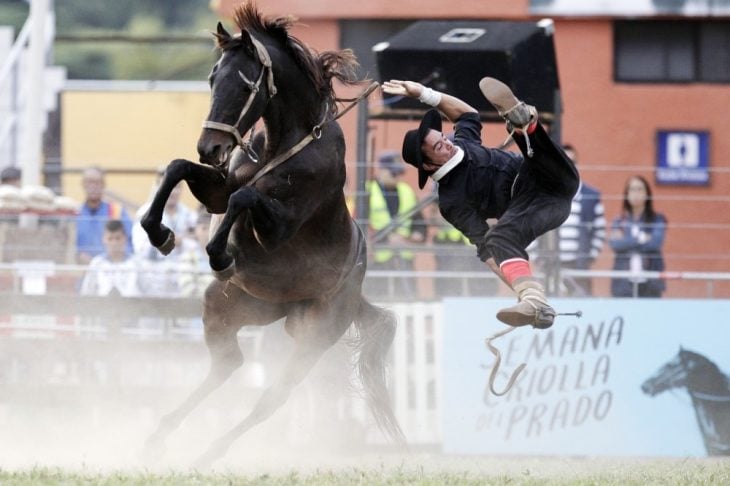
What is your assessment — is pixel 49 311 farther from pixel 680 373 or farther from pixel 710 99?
pixel 710 99

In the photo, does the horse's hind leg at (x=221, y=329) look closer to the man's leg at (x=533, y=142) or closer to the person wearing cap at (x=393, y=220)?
the man's leg at (x=533, y=142)

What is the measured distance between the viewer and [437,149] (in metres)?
7.46

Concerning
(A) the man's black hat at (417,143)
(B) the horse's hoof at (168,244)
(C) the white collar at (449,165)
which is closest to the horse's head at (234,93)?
(B) the horse's hoof at (168,244)

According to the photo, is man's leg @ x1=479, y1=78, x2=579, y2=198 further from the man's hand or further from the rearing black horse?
the rearing black horse

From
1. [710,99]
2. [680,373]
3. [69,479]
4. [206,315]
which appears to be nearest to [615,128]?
[710,99]

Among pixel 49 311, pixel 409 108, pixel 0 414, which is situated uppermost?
pixel 409 108

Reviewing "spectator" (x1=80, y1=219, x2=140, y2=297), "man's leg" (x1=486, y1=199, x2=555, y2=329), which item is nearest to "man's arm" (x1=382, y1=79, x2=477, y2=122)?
"man's leg" (x1=486, y1=199, x2=555, y2=329)

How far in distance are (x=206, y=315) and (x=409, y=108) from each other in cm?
458

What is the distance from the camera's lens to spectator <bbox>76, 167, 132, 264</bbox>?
464 inches

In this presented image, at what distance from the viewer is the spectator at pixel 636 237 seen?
11.5m

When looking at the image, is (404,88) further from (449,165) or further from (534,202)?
(534,202)

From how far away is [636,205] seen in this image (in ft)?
38.5

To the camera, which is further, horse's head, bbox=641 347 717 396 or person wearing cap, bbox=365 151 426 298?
person wearing cap, bbox=365 151 426 298

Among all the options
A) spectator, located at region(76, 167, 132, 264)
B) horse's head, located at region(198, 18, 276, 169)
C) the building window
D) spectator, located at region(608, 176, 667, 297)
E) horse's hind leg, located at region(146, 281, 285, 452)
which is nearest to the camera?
horse's head, located at region(198, 18, 276, 169)
